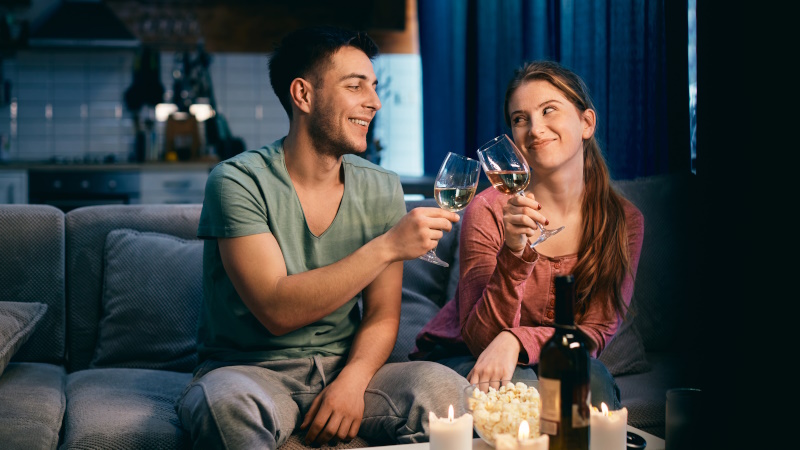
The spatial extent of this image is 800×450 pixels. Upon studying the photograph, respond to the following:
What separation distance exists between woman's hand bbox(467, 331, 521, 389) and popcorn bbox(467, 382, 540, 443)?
34cm

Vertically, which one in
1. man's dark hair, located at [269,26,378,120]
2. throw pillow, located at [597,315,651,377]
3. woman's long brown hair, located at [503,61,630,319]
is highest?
man's dark hair, located at [269,26,378,120]

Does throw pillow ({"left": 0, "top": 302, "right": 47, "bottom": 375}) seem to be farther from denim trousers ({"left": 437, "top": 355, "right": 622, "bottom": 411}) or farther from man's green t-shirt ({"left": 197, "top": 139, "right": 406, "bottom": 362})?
denim trousers ({"left": 437, "top": 355, "right": 622, "bottom": 411})

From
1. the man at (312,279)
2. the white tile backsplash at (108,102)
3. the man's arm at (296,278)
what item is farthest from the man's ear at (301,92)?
the white tile backsplash at (108,102)

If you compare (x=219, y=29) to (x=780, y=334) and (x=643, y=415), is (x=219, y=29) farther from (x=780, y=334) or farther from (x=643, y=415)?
(x=780, y=334)

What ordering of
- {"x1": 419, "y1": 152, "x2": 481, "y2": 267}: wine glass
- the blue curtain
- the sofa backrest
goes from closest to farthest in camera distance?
{"x1": 419, "y1": 152, "x2": 481, "y2": 267}: wine glass < the sofa backrest < the blue curtain

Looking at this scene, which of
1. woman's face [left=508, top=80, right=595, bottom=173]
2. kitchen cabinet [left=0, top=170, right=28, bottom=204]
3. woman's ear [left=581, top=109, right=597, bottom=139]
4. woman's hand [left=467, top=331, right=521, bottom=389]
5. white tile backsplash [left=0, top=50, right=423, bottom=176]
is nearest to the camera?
woman's hand [left=467, top=331, right=521, bottom=389]

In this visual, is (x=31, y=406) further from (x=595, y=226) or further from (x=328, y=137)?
(x=595, y=226)

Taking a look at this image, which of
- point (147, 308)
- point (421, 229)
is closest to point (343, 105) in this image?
point (421, 229)

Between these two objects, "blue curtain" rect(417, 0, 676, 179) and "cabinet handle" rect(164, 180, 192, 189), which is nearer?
"blue curtain" rect(417, 0, 676, 179)

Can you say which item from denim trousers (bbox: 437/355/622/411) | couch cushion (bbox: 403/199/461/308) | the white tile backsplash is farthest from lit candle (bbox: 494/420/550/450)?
the white tile backsplash

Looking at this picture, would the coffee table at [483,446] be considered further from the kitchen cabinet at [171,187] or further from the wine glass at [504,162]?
the kitchen cabinet at [171,187]

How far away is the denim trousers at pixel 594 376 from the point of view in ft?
4.07

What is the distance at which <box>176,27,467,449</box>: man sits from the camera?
150 centimetres

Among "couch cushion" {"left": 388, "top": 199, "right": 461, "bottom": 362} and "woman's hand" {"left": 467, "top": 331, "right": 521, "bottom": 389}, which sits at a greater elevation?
"couch cushion" {"left": 388, "top": 199, "right": 461, "bottom": 362}
